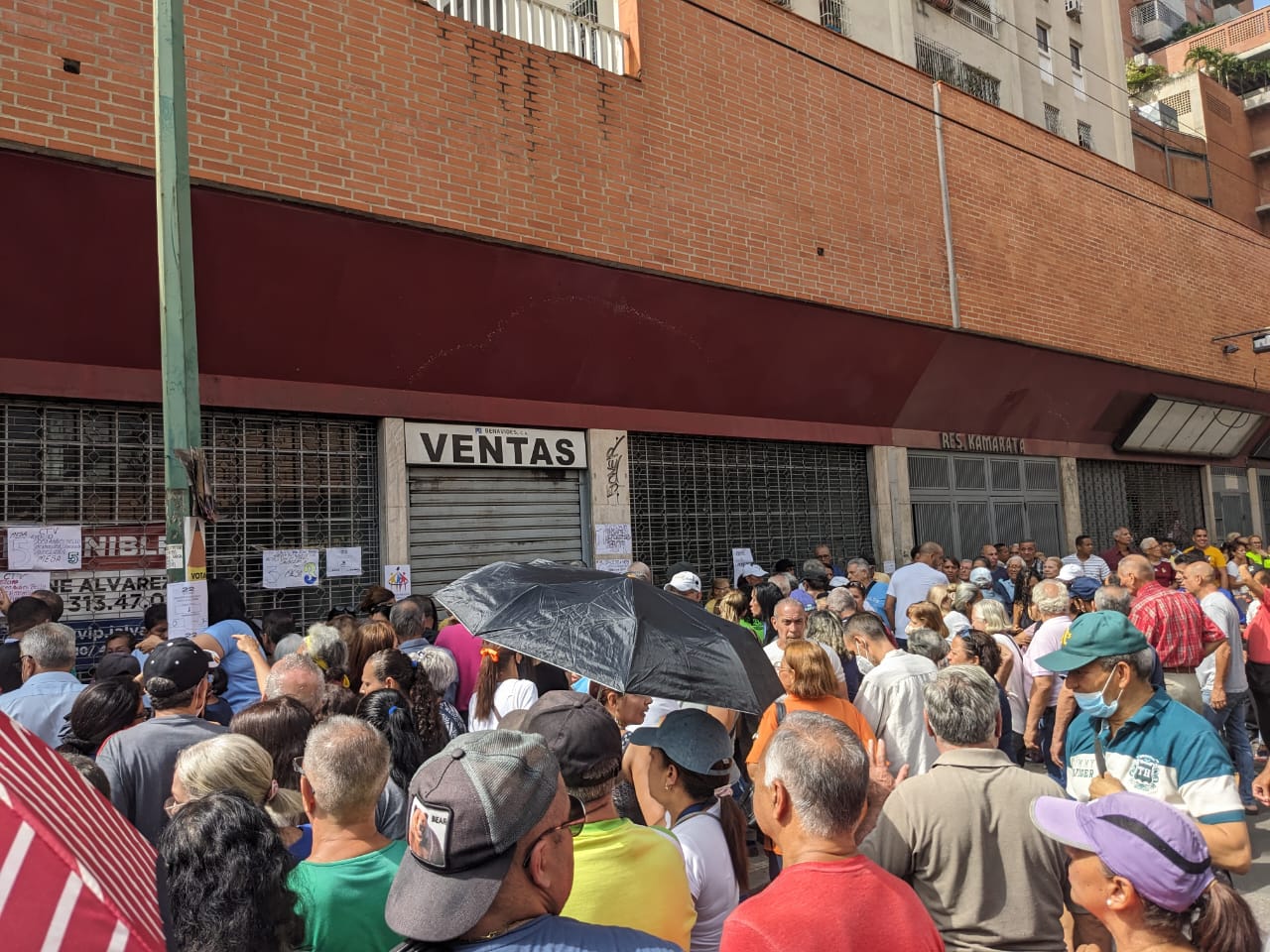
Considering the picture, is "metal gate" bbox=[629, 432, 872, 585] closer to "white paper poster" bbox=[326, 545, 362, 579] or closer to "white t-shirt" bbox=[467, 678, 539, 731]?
"white paper poster" bbox=[326, 545, 362, 579]

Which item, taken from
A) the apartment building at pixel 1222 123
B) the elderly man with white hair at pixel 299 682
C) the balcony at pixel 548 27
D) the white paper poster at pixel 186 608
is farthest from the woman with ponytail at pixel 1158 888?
the apartment building at pixel 1222 123

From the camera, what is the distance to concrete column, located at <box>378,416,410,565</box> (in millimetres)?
9445

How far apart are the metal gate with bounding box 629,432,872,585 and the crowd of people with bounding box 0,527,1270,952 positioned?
618 cm

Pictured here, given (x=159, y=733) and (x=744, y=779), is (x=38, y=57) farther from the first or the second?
(x=744, y=779)

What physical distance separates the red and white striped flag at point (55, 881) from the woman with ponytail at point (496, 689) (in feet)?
14.0

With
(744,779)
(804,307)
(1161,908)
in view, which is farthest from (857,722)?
(804,307)

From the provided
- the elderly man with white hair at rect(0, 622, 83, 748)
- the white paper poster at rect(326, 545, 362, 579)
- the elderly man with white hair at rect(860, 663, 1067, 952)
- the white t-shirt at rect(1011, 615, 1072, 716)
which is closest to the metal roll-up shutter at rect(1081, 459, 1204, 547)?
the white t-shirt at rect(1011, 615, 1072, 716)

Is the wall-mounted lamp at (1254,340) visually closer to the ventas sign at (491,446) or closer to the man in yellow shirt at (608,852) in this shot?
the ventas sign at (491,446)

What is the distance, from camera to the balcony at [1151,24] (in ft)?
156

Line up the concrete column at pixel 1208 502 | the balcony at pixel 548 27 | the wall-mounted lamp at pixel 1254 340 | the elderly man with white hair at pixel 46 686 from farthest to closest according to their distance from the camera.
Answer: the concrete column at pixel 1208 502, the wall-mounted lamp at pixel 1254 340, the balcony at pixel 548 27, the elderly man with white hair at pixel 46 686

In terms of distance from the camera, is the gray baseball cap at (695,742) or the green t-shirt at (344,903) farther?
the gray baseball cap at (695,742)

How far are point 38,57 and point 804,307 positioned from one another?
8.61 meters

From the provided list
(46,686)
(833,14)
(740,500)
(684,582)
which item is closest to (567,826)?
(46,686)

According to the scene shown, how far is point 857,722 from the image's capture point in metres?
4.95
